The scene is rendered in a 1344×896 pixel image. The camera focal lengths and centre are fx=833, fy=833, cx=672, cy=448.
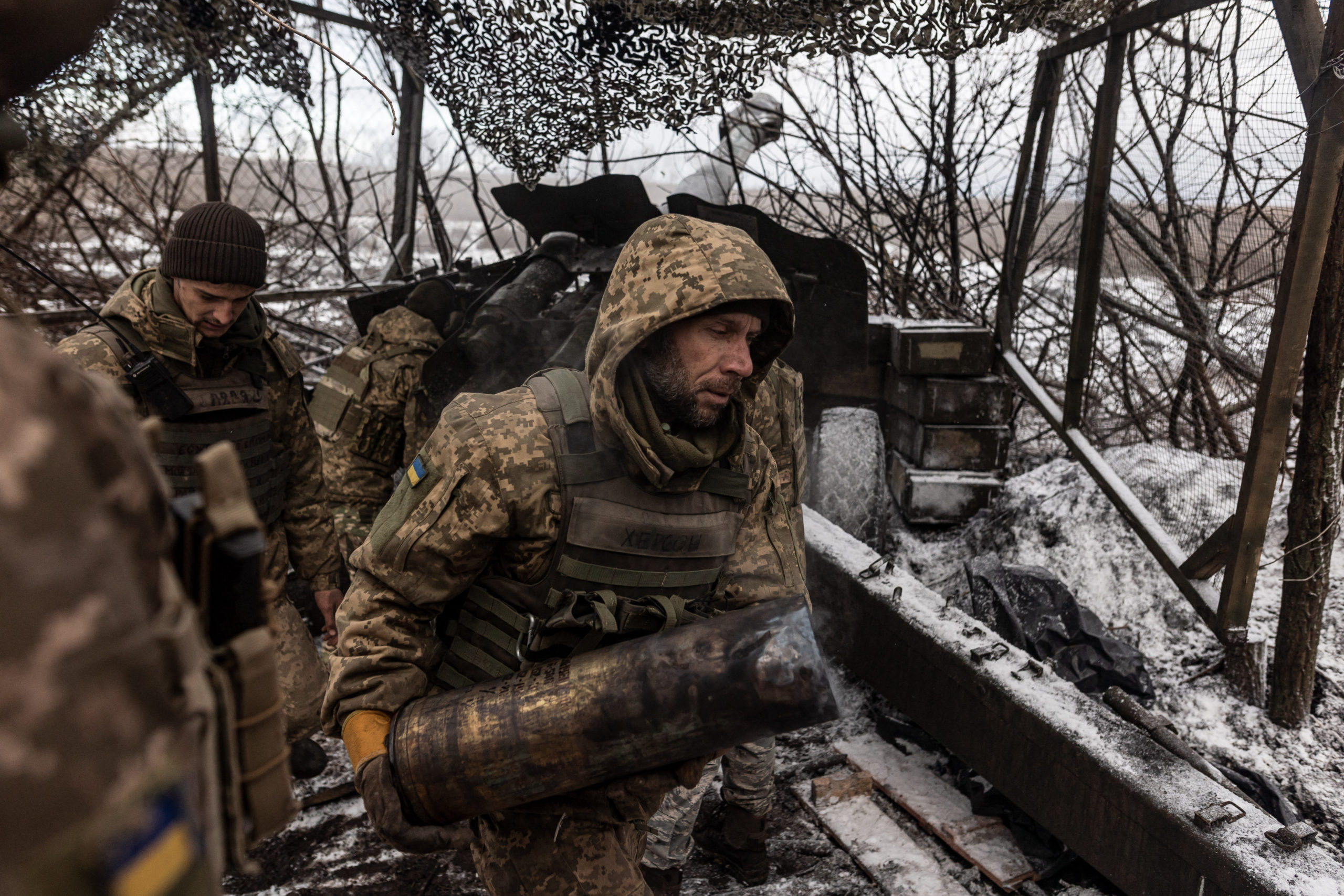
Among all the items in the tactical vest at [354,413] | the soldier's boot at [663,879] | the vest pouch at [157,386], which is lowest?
the soldier's boot at [663,879]

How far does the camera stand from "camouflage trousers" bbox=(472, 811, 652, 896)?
5.76 ft

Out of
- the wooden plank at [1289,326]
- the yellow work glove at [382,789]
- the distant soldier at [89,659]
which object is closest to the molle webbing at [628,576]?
the yellow work glove at [382,789]

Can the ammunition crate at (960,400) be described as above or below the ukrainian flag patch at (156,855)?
below

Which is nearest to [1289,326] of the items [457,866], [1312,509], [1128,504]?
[1312,509]

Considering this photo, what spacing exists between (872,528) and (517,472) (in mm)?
3453

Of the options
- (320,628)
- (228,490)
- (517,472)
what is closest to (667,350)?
(517,472)

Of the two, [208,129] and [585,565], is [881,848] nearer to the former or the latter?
[585,565]

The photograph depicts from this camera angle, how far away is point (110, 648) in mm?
476

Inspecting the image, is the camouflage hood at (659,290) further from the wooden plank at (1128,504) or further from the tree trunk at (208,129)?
the tree trunk at (208,129)

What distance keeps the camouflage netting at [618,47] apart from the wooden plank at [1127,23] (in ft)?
0.42

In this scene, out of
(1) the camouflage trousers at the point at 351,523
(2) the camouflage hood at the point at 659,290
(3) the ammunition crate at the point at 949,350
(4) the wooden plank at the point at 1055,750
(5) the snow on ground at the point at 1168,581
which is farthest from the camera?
(3) the ammunition crate at the point at 949,350

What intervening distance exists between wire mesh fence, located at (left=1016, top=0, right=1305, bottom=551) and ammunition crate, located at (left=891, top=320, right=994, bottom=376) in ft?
2.41

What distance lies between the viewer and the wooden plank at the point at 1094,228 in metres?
4.15

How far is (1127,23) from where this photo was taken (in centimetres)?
396
